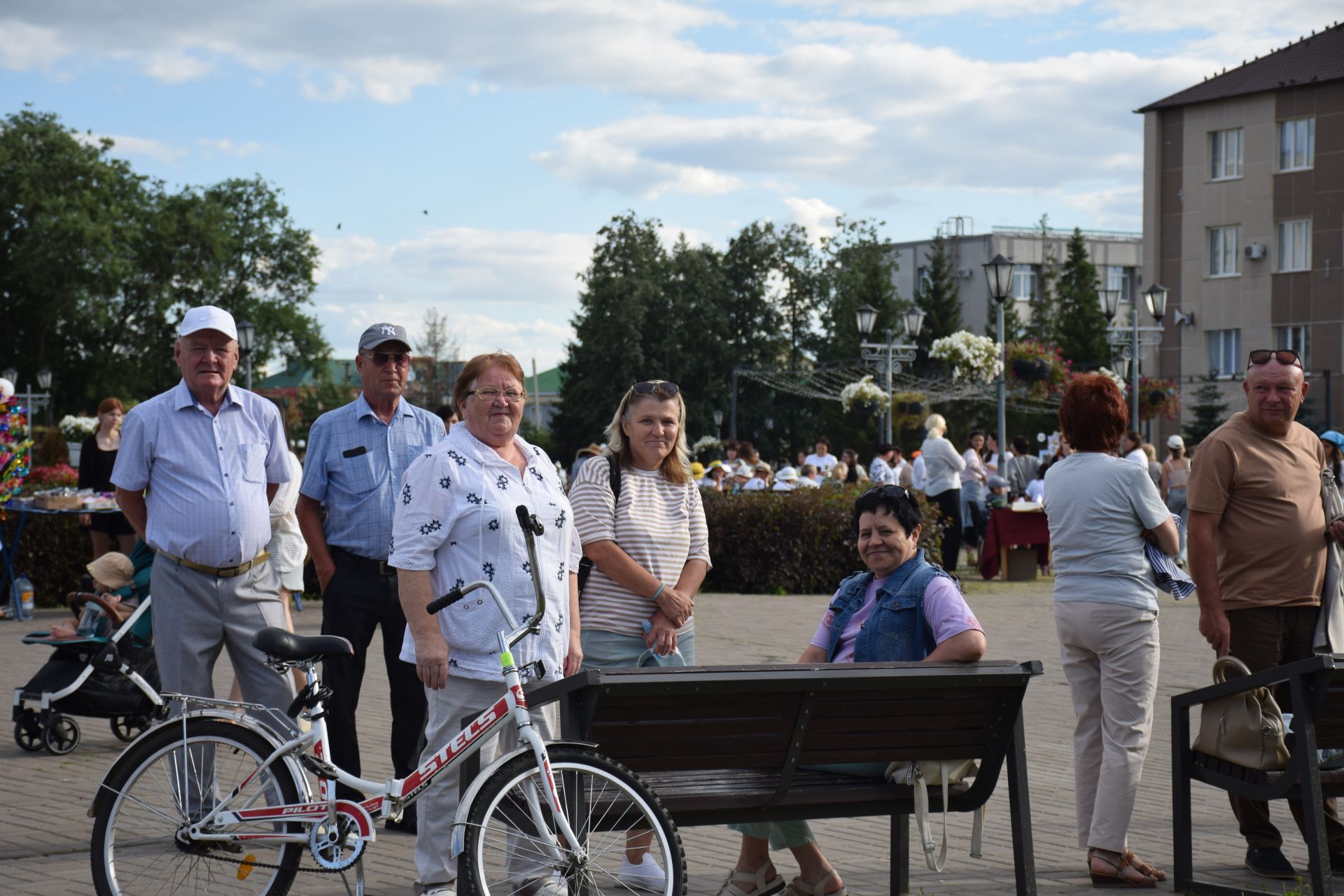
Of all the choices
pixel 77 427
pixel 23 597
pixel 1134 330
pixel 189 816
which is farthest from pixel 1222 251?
pixel 189 816

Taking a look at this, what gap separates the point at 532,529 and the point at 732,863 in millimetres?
2092

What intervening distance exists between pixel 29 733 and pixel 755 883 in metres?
4.90

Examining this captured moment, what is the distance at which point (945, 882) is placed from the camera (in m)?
Answer: 5.83

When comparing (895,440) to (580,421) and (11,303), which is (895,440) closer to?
(580,421)

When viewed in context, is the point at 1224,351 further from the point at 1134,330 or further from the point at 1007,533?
the point at 1007,533

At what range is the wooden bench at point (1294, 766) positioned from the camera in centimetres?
529

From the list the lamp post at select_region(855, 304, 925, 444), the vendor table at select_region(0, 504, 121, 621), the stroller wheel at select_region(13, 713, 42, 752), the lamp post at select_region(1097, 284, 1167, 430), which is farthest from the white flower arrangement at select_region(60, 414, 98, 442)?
the stroller wheel at select_region(13, 713, 42, 752)

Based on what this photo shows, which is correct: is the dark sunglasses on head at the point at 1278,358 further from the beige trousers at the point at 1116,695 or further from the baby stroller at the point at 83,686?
the baby stroller at the point at 83,686

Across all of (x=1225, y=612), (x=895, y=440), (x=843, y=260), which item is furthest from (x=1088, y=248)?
(x=1225, y=612)

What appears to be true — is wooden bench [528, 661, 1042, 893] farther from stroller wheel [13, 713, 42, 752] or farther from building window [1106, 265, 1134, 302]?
building window [1106, 265, 1134, 302]

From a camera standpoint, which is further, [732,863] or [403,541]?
[732,863]

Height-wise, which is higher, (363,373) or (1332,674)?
(363,373)

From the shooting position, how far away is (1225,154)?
172 feet

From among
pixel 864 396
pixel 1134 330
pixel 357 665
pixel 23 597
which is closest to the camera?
pixel 357 665
